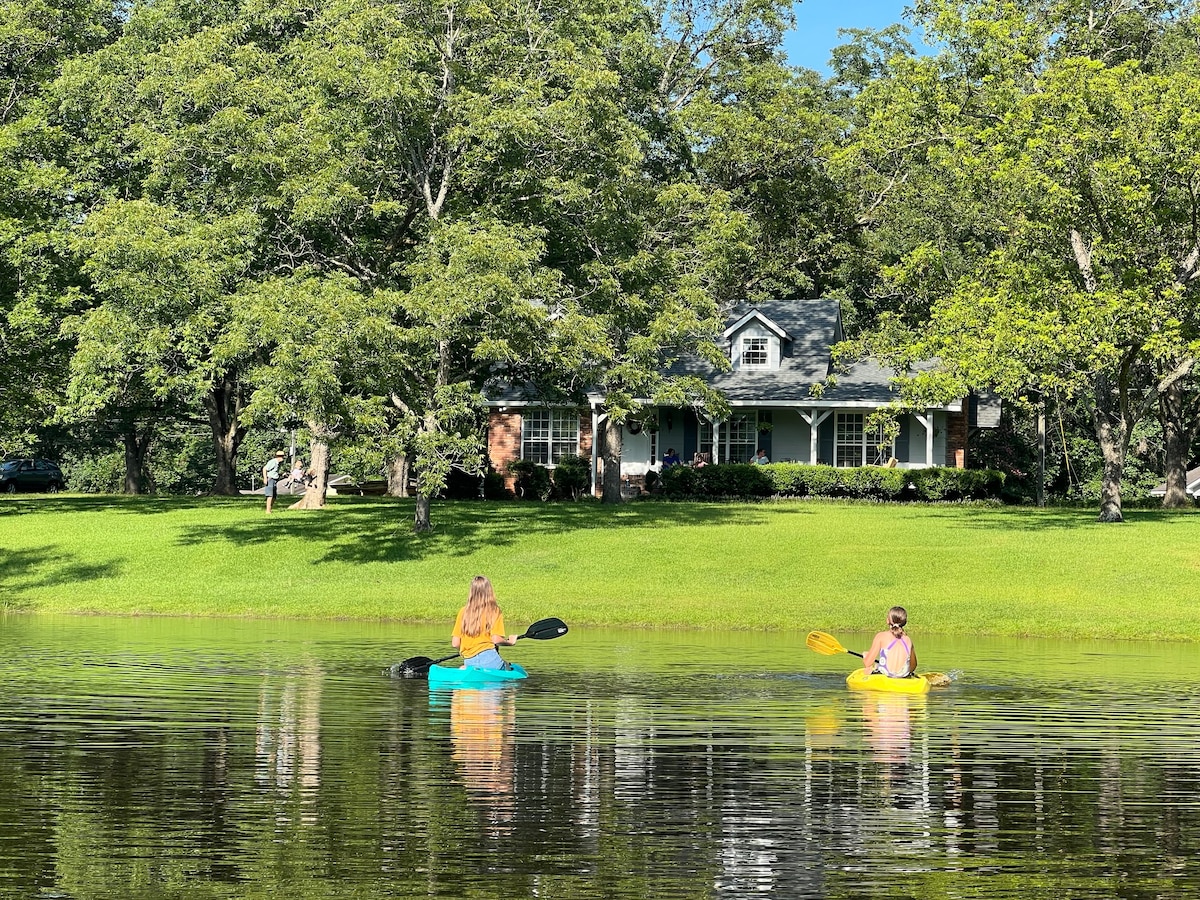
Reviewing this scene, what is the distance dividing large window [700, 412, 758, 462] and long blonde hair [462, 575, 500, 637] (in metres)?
38.4

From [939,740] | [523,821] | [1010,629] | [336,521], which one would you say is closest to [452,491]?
[336,521]

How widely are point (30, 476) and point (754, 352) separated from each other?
34913 mm

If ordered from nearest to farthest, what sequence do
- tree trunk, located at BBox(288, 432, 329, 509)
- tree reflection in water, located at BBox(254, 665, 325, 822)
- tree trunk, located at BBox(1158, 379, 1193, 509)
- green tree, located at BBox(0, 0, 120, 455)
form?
tree reflection in water, located at BBox(254, 665, 325, 822) → green tree, located at BBox(0, 0, 120, 455) → tree trunk, located at BBox(288, 432, 329, 509) → tree trunk, located at BBox(1158, 379, 1193, 509)

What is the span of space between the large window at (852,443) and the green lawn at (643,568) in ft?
42.4

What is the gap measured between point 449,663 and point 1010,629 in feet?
39.8

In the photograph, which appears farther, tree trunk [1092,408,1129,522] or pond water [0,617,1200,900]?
tree trunk [1092,408,1129,522]

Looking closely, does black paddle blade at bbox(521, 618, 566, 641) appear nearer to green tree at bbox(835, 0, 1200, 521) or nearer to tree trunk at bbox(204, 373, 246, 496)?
green tree at bbox(835, 0, 1200, 521)

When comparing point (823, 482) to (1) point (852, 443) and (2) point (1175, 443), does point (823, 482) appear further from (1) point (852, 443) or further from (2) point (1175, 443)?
(2) point (1175, 443)

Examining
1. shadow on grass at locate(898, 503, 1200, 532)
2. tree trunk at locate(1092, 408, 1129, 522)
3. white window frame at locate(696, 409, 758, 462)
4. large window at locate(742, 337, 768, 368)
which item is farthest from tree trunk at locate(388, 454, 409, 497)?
tree trunk at locate(1092, 408, 1129, 522)

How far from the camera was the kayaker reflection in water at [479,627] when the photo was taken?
2084 centimetres

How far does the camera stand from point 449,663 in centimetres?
2127

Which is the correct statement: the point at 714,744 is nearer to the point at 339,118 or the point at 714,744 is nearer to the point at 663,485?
the point at 339,118

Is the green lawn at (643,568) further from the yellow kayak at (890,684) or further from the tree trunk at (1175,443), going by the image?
the tree trunk at (1175,443)

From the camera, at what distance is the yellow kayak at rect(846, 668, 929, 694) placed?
19859mm
